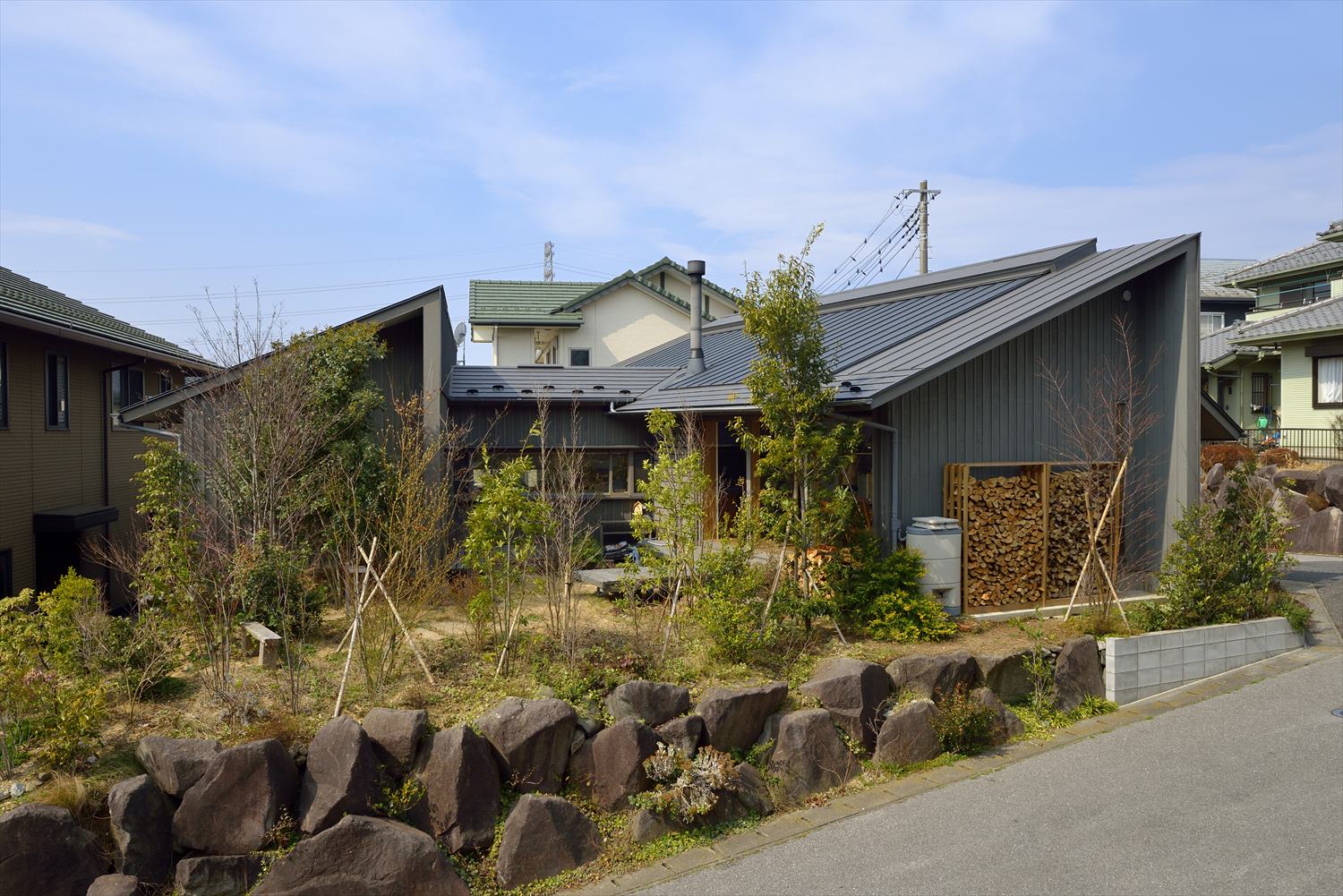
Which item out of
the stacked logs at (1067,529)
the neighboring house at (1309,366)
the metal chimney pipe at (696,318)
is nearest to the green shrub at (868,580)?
the stacked logs at (1067,529)

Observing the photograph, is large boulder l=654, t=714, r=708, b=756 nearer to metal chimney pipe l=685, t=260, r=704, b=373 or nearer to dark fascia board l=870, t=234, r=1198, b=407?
dark fascia board l=870, t=234, r=1198, b=407

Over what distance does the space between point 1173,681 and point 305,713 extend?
27.7 feet

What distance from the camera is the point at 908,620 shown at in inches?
353

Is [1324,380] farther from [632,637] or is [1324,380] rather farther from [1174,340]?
[632,637]

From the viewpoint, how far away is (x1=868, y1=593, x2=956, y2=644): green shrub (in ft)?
29.2

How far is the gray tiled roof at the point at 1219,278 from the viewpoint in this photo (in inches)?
1469

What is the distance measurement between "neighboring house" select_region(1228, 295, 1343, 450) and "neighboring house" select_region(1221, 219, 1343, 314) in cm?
495

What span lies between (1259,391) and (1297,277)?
5.41 meters

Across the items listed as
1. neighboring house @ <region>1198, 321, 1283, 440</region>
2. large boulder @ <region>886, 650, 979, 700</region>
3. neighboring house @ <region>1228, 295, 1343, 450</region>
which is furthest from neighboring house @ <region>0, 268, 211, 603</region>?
neighboring house @ <region>1198, 321, 1283, 440</region>

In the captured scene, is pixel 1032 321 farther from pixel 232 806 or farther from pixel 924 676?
pixel 232 806

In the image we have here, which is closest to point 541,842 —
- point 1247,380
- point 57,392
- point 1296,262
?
point 57,392

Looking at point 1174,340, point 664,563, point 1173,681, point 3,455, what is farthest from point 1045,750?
point 3,455

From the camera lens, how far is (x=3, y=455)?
12141mm

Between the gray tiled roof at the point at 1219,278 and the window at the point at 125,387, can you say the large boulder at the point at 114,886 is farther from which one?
the gray tiled roof at the point at 1219,278
